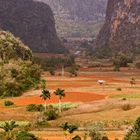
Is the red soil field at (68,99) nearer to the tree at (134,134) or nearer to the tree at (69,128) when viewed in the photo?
the tree at (69,128)

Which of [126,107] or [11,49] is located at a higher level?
→ [11,49]

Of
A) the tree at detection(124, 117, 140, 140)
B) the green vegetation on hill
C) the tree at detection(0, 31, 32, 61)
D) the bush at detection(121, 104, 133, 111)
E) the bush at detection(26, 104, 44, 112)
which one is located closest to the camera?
the tree at detection(124, 117, 140, 140)

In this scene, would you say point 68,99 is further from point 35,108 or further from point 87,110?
point 87,110

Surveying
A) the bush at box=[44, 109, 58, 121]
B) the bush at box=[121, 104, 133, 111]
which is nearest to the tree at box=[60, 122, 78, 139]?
the bush at box=[44, 109, 58, 121]

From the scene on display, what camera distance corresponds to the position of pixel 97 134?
60438 mm

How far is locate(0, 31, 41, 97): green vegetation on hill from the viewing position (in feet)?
377

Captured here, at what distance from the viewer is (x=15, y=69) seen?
12100 cm

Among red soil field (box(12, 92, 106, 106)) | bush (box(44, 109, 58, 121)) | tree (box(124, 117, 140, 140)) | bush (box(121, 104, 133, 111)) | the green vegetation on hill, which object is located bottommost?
red soil field (box(12, 92, 106, 106))

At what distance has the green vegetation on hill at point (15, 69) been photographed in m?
115

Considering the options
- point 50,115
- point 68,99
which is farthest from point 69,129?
point 68,99

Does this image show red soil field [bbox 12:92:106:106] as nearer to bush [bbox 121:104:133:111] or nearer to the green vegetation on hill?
the green vegetation on hill

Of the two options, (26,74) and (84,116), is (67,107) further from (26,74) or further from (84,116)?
(26,74)

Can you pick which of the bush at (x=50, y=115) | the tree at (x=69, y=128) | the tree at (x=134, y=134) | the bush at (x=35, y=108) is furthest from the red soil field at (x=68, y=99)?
the tree at (x=134, y=134)

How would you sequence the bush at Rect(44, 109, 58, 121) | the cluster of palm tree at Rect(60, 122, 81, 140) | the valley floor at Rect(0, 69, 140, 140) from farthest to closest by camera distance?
the bush at Rect(44, 109, 58, 121)
the valley floor at Rect(0, 69, 140, 140)
the cluster of palm tree at Rect(60, 122, 81, 140)
